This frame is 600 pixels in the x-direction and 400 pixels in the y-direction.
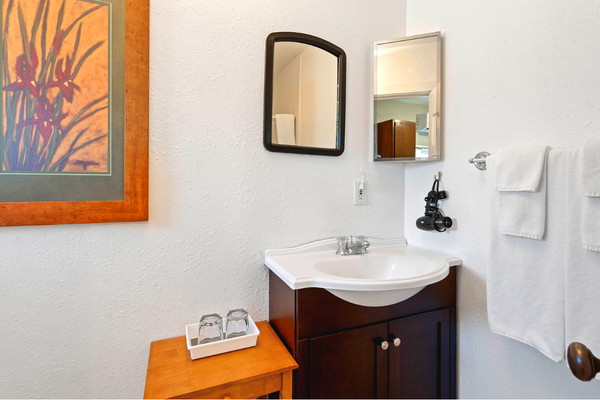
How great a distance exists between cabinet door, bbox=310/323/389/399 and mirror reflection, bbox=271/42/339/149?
747mm

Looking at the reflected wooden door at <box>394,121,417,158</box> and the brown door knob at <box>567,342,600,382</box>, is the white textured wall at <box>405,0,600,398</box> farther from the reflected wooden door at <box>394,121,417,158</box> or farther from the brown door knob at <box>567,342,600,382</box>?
the brown door knob at <box>567,342,600,382</box>

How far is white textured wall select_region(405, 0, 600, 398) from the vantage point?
860mm

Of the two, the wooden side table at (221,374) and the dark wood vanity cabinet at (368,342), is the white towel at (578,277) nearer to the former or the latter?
the dark wood vanity cabinet at (368,342)

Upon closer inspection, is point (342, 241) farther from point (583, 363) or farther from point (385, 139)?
point (583, 363)

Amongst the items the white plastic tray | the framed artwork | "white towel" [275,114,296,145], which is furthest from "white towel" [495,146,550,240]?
the framed artwork

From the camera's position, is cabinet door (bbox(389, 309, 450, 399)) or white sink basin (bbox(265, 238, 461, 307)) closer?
white sink basin (bbox(265, 238, 461, 307))

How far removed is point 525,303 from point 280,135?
102 centimetres

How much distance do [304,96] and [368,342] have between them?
3.18 ft

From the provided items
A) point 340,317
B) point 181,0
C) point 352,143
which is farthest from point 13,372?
point 352,143

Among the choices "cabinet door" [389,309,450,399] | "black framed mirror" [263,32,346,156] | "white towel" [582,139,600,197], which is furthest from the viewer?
"black framed mirror" [263,32,346,156]

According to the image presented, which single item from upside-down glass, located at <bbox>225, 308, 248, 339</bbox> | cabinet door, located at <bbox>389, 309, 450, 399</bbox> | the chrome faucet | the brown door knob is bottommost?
cabinet door, located at <bbox>389, 309, 450, 399</bbox>

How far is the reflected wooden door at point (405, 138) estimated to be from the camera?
4.25 ft

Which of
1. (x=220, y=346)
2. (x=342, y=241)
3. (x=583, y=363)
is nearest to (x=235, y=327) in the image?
(x=220, y=346)

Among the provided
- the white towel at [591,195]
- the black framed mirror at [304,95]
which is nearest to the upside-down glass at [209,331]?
the black framed mirror at [304,95]
